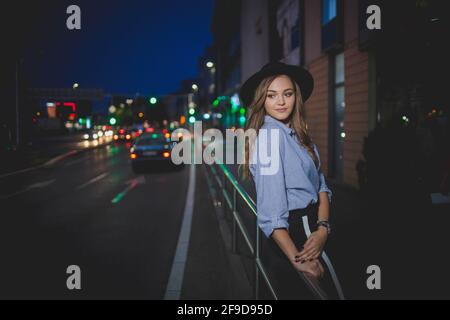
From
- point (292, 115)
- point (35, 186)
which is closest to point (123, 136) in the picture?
point (35, 186)

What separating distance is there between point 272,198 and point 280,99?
599mm

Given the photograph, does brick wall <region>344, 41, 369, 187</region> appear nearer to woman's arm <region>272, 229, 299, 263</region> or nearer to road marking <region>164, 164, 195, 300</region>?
road marking <region>164, 164, 195, 300</region>

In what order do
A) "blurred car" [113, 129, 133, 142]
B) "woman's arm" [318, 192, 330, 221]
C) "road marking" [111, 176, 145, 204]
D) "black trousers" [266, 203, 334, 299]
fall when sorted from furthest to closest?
"blurred car" [113, 129, 133, 142] → "road marking" [111, 176, 145, 204] → "woman's arm" [318, 192, 330, 221] → "black trousers" [266, 203, 334, 299]

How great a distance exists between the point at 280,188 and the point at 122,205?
9.34 metres

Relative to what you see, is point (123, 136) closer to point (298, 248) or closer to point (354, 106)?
point (354, 106)

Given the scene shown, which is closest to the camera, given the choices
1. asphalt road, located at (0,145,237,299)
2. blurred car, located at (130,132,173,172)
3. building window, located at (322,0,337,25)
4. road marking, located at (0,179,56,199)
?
asphalt road, located at (0,145,237,299)

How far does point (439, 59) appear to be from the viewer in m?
8.84

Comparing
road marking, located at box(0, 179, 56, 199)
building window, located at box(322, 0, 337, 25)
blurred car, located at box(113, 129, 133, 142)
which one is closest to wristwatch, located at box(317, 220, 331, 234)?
road marking, located at box(0, 179, 56, 199)

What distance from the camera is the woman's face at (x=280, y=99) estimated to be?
2480 millimetres

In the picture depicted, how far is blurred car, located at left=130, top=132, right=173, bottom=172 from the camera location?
18750 millimetres

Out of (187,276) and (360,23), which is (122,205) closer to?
(187,276)

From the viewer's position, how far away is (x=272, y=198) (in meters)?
2.18

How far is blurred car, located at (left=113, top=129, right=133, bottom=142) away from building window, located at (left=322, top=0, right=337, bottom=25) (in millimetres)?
37726

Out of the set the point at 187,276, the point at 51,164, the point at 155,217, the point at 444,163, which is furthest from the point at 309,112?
the point at 51,164
